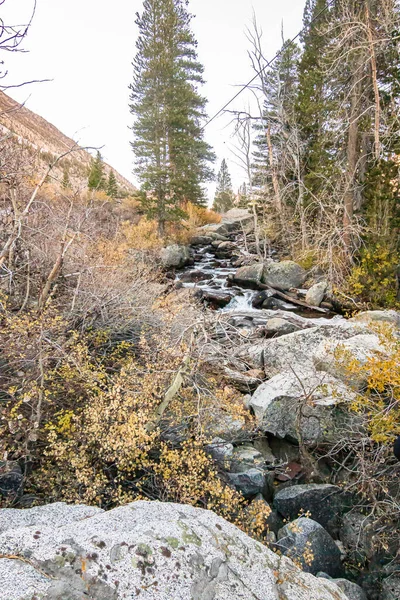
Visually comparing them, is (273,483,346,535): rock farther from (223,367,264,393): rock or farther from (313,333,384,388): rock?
(223,367,264,393): rock

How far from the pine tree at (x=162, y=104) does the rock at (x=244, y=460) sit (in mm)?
15344

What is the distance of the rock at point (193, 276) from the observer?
13558 mm

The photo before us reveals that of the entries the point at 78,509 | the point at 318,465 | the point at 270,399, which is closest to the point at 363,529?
the point at 318,465

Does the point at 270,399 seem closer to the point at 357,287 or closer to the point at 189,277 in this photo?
the point at 357,287

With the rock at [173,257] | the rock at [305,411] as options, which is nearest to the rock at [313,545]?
the rock at [305,411]

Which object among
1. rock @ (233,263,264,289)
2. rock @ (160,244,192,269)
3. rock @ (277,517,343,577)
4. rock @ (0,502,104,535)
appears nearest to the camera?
rock @ (0,502,104,535)

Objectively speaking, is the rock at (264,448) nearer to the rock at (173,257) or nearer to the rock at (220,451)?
→ the rock at (220,451)

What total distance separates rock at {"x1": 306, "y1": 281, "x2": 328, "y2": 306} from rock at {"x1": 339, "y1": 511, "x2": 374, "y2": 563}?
26.3 ft

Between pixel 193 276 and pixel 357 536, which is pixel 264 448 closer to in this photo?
pixel 357 536

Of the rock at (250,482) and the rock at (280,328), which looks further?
the rock at (280,328)

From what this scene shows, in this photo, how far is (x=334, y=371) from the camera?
4.49m

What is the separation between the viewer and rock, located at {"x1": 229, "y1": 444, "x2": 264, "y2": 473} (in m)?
3.52

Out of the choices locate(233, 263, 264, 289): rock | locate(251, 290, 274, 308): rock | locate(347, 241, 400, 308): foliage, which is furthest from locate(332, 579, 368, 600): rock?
locate(233, 263, 264, 289): rock

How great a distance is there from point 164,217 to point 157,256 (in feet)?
13.1
